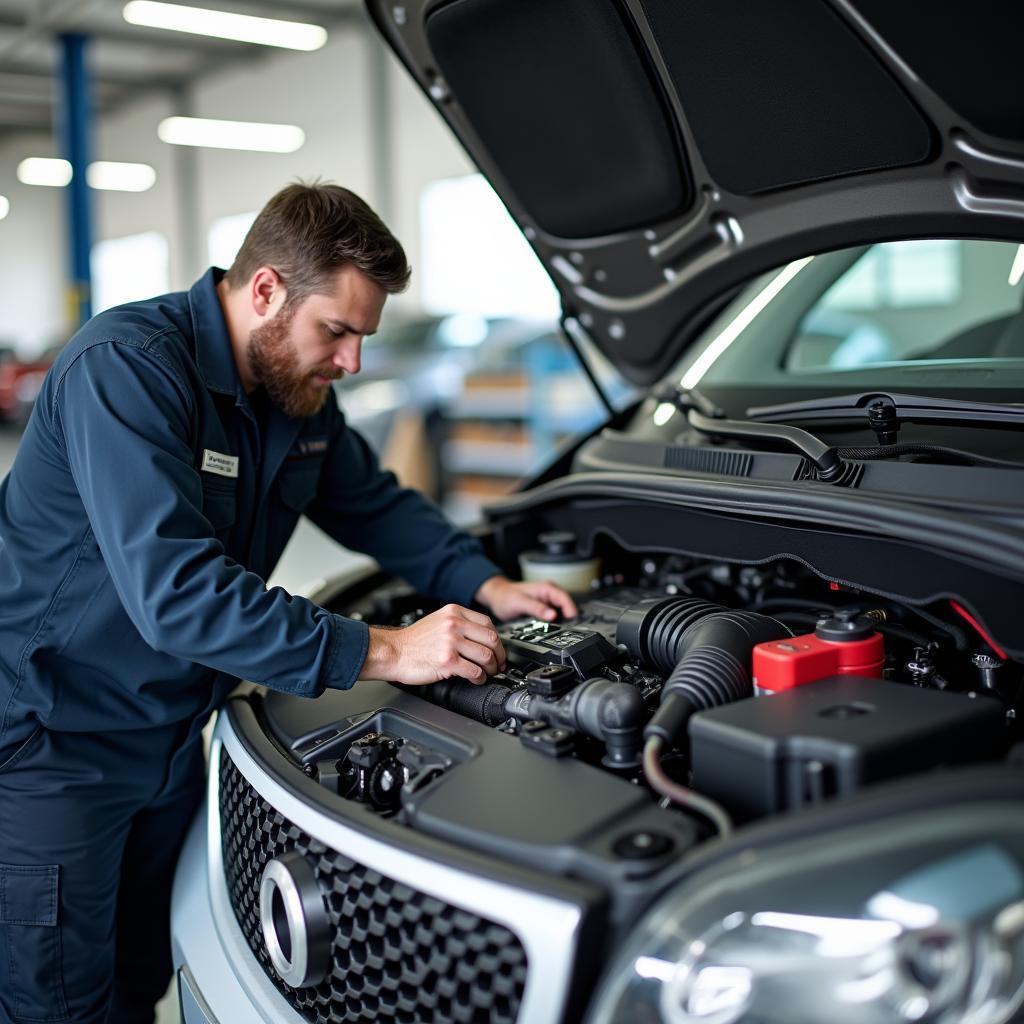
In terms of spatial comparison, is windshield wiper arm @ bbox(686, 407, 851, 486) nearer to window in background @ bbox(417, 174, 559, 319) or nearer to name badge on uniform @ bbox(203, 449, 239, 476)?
name badge on uniform @ bbox(203, 449, 239, 476)

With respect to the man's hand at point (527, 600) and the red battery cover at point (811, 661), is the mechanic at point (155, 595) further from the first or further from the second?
the red battery cover at point (811, 661)

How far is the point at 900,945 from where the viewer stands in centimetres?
80

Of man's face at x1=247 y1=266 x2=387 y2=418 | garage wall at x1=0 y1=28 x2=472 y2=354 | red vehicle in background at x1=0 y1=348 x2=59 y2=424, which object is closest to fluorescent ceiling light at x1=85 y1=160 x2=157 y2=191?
garage wall at x1=0 y1=28 x2=472 y2=354

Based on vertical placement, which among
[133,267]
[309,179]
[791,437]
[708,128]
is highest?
[133,267]

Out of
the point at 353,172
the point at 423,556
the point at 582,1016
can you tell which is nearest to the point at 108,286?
the point at 353,172

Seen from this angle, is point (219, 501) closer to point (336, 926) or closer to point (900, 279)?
point (336, 926)

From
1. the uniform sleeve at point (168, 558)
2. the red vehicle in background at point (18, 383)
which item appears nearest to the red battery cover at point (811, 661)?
the uniform sleeve at point (168, 558)

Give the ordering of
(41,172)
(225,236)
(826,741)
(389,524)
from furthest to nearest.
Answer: (41,172), (225,236), (389,524), (826,741)

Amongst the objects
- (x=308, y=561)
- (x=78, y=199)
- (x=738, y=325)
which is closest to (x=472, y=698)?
(x=738, y=325)

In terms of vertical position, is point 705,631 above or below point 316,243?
below

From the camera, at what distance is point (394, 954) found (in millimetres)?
1041

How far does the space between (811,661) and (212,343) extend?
100 centimetres

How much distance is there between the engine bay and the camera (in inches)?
38.9

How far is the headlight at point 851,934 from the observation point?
0.80m
